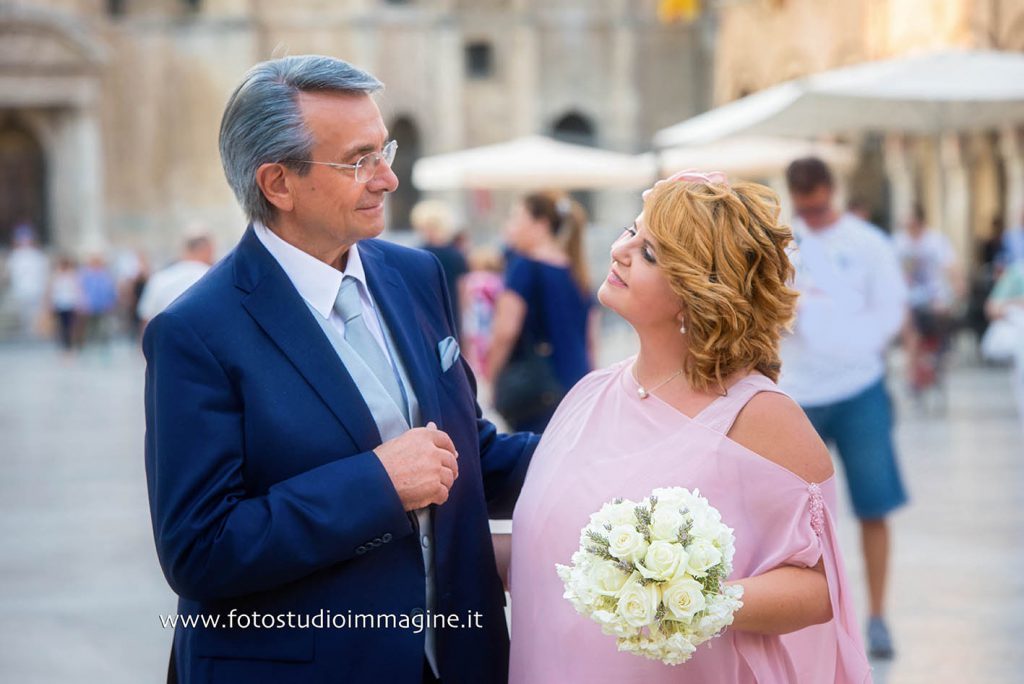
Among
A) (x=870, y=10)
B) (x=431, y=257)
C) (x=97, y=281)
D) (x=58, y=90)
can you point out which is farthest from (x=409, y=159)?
(x=431, y=257)

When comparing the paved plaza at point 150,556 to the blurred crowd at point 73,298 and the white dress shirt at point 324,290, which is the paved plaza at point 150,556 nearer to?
the white dress shirt at point 324,290

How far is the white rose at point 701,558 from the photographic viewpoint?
2871mm

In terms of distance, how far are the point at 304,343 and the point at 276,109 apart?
17.5 inches

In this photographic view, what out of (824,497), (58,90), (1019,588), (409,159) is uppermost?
(824,497)

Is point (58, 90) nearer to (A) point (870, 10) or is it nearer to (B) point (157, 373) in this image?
(A) point (870, 10)

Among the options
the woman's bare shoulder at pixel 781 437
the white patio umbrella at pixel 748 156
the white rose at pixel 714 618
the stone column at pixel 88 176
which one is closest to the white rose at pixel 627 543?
the white rose at pixel 714 618

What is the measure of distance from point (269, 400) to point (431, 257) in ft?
2.22

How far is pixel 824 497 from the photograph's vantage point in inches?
128

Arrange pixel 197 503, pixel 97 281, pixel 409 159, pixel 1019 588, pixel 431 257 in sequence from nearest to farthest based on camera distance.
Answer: pixel 197 503 < pixel 431 257 < pixel 1019 588 < pixel 97 281 < pixel 409 159

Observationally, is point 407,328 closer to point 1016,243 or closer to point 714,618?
point 714,618

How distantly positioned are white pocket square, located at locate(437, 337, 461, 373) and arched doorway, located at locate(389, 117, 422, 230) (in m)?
46.4

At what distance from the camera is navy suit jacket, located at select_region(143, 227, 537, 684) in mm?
3027

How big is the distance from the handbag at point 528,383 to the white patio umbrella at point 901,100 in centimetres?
573

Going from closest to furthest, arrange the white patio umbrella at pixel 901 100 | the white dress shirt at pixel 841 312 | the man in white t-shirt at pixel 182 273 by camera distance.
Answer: the white dress shirt at pixel 841 312
the man in white t-shirt at pixel 182 273
the white patio umbrella at pixel 901 100
